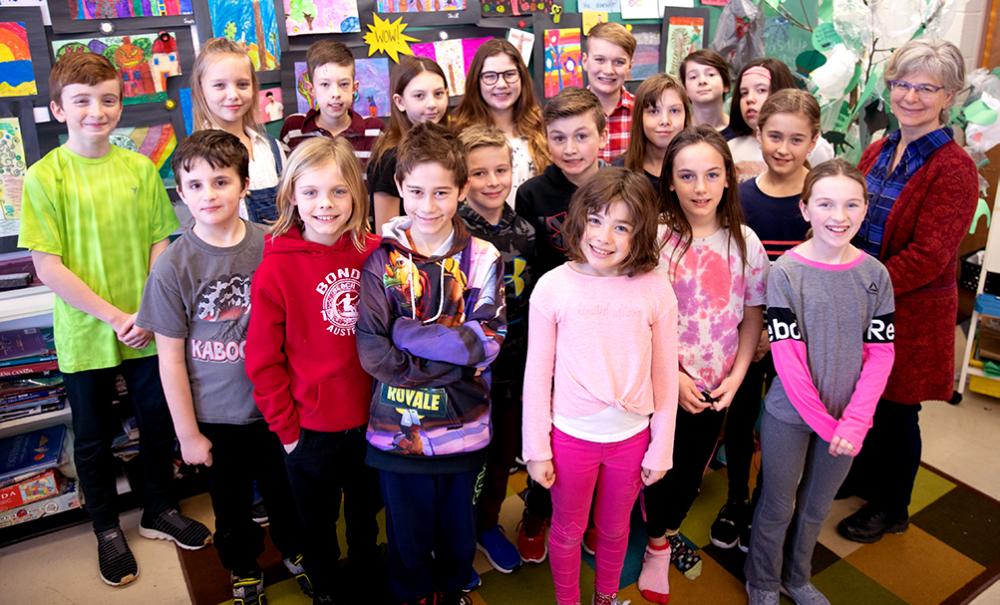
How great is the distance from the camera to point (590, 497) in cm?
166

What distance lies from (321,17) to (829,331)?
1936mm

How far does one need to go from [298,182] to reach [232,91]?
0.61 metres

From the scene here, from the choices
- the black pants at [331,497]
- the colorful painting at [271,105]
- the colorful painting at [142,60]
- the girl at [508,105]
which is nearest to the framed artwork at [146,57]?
the colorful painting at [142,60]

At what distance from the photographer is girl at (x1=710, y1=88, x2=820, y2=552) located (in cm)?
194

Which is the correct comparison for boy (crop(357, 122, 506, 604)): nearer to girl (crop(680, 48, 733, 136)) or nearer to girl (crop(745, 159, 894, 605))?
girl (crop(745, 159, 894, 605))

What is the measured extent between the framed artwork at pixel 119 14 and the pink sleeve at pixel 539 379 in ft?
5.07

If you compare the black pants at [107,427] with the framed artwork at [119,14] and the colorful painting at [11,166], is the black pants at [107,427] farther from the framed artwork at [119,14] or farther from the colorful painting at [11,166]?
the framed artwork at [119,14]

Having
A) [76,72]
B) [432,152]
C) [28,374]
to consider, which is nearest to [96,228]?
[76,72]

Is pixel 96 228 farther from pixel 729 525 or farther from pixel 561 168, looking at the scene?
pixel 729 525

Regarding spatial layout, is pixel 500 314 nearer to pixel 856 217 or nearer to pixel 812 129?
pixel 856 217

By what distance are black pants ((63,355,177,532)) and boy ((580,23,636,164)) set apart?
156cm

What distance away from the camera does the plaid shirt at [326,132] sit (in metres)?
2.29

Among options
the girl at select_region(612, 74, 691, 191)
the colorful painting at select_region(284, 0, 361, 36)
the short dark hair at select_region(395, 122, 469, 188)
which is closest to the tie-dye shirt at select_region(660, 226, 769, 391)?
the girl at select_region(612, 74, 691, 191)

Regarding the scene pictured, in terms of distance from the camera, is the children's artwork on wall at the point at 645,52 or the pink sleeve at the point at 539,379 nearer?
the pink sleeve at the point at 539,379
